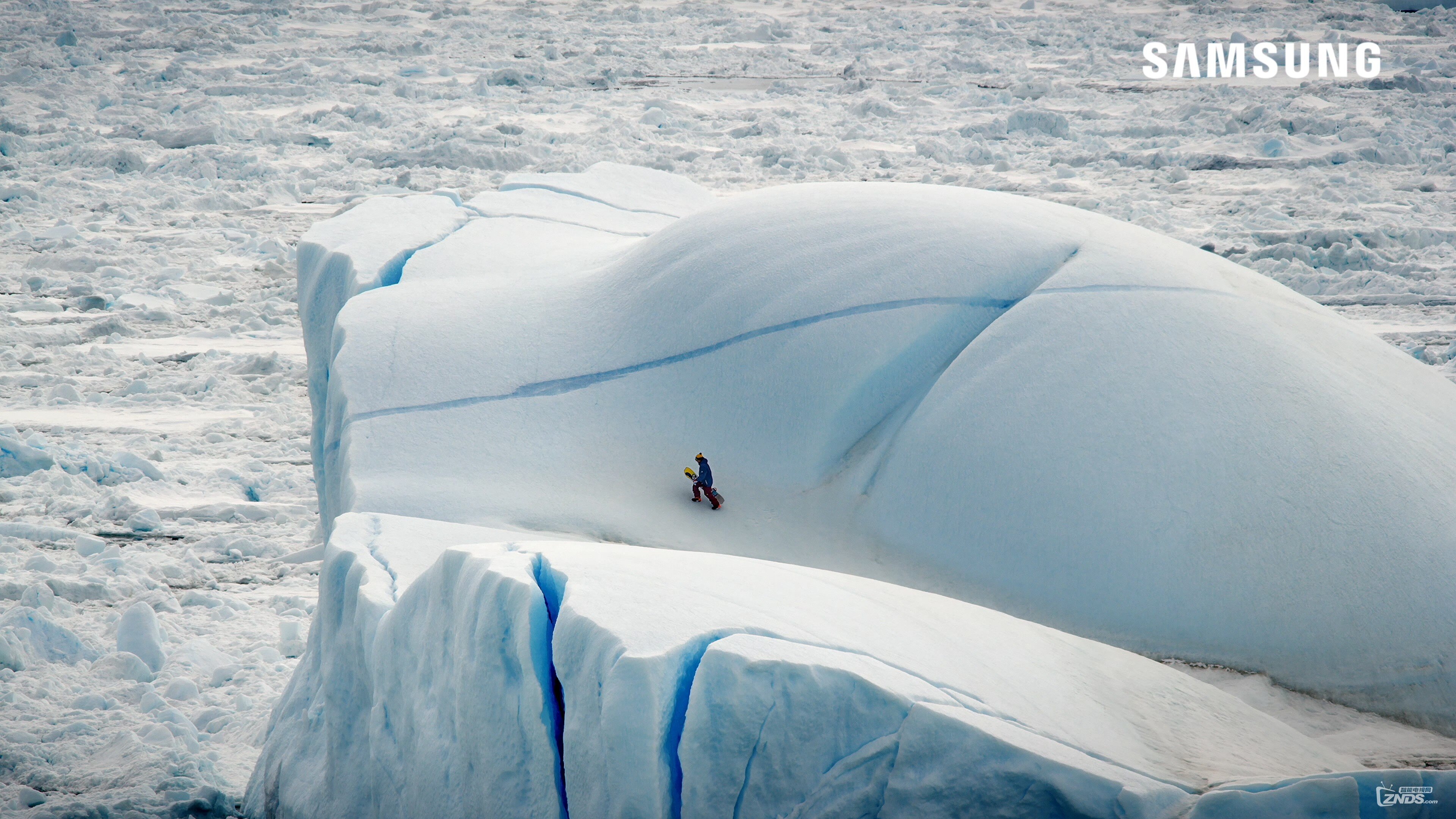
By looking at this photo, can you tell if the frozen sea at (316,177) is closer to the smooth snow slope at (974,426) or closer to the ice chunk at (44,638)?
the ice chunk at (44,638)

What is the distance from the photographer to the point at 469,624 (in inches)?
79.7

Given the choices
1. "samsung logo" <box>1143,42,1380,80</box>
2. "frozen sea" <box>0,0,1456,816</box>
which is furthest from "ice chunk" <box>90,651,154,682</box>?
"samsung logo" <box>1143,42,1380,80</box>

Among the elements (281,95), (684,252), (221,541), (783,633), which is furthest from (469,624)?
(281,95)

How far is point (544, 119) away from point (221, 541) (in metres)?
6.33

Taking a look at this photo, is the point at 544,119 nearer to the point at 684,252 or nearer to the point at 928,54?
the point at 928,54

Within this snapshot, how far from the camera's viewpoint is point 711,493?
318 centimetres

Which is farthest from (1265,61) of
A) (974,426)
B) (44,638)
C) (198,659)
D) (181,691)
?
(44,638)

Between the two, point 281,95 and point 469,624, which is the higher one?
point 281,95

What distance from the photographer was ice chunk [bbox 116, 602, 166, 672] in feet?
10.2

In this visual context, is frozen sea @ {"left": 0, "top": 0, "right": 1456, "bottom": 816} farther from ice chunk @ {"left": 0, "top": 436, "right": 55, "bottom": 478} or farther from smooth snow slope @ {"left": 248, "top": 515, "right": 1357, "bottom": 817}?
smooth snow slope @ {"left": 248, "top": 515, "right": 1357, "bottom": 817}

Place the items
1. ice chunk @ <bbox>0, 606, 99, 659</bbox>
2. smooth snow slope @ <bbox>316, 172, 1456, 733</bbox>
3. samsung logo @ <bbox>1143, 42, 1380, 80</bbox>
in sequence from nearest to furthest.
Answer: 1. smooth snow slope @ <bbox>316, 172, 1456, 733</bbox>
2. ice chunk @ <bbox>0, 606, 99, 659</bbox>
3. samsung logo @ <bbox>1143, 42, 1380, 80</bbox>

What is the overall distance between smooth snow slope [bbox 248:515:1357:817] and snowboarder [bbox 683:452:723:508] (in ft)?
2.44

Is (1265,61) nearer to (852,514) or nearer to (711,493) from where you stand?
(852,514)

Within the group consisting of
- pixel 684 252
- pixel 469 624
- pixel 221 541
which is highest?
pixel 684 252
